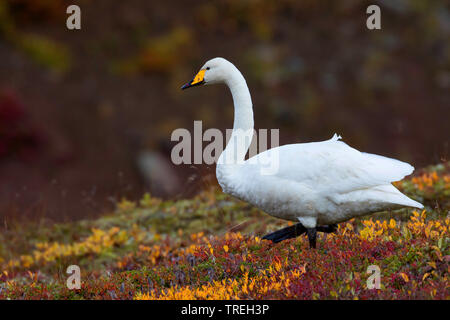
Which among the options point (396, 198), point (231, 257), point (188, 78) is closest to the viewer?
point (396, 198)

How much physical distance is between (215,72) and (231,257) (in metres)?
1.96

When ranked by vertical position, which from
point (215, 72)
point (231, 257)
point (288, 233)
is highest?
point (215, 72)

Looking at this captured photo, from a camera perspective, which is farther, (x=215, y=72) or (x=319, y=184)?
(x=215, y=72)

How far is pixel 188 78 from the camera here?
1895 cm

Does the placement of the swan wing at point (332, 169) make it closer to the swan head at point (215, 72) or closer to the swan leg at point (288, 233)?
the swan leg at point (288, 233)

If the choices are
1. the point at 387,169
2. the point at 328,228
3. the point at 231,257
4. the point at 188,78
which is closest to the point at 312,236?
the point at 328,228

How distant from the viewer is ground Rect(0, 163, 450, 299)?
4.79 metres

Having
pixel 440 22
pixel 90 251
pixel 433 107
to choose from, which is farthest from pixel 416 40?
pixel 90 251

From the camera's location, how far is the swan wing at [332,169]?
549 cm

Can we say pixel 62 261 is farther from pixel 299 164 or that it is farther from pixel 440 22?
pixel 440 22

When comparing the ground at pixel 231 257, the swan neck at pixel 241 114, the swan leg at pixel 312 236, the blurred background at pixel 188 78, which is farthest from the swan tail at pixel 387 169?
the blurred background at pixel 188 78

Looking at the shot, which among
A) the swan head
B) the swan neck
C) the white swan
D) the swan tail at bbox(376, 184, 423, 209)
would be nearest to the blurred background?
the swan head

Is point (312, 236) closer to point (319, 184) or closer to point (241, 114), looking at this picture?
point (319, 184)

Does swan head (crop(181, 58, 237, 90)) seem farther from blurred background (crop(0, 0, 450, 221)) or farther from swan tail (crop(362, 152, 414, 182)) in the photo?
blurred background (crop(0, 0, 450, 221))
